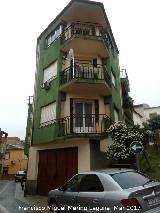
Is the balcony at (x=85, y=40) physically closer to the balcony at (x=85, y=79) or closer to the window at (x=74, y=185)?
the balcony at (x=85, y=79)

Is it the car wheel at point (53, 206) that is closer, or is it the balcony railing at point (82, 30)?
the car wheel at point (53, 206)

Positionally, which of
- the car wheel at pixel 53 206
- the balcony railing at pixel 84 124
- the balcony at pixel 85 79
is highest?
the balcony at pixel 85 79

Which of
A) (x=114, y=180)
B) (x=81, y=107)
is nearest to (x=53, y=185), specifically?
(x=81, y=107)

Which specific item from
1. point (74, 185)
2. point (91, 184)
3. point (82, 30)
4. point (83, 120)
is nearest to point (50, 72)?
point (82, 30)

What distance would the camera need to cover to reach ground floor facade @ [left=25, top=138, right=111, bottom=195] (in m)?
14.0

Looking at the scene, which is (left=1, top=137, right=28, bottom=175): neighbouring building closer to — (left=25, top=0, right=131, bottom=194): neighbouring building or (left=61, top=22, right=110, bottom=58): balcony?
(left=25, top=0, right=131, bottom=194): neighbouring building

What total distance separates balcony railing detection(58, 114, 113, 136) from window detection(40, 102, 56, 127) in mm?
990

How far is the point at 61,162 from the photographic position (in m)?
15.1

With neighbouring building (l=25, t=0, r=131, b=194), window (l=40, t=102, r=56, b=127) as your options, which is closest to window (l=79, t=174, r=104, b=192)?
neighbouring building (l=25, t=0, r=131, b=194)

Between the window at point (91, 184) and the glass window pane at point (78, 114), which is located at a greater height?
the glass window pane at point (78, 114)

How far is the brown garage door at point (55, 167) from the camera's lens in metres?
14.5

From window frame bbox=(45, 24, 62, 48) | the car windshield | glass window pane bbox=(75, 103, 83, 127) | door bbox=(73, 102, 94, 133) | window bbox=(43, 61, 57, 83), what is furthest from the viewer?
window frame bbox=(45, 24, 62, 48)

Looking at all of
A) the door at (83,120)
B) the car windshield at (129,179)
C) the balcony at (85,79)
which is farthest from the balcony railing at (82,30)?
the car windshield at (129,179)

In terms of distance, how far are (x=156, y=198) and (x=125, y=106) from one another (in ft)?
54.9
